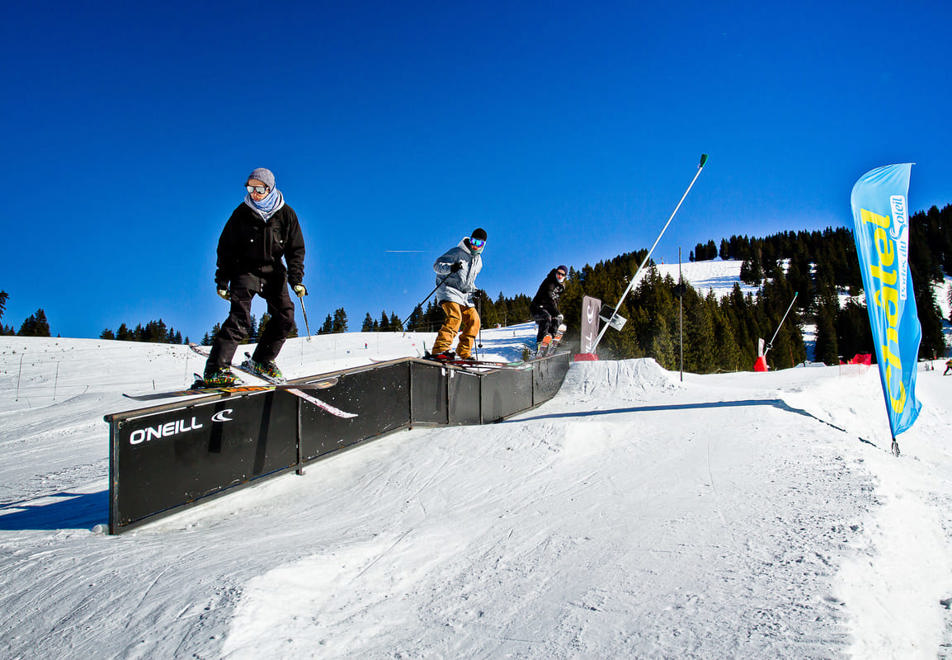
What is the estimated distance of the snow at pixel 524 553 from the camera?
2332 mm

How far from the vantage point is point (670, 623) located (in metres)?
2.39

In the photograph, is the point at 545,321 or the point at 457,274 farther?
the point at 545,321

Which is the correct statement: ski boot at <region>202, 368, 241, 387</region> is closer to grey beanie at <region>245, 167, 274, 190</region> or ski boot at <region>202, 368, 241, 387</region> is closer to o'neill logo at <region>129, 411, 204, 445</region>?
o'neill logo at <region>129, 411, 204, 445</region>

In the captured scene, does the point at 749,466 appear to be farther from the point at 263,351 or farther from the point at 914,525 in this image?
the point at 263,351

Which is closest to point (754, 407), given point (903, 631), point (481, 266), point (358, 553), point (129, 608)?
point (481, 266)

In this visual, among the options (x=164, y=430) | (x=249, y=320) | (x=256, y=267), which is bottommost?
(x=164, y=430)

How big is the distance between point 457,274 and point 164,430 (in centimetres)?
469

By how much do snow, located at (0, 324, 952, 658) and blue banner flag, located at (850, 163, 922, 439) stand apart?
34.7 inches

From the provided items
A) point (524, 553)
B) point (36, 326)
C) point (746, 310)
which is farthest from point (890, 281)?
point (36, 326)

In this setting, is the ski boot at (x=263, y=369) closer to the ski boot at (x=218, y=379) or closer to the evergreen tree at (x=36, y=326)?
the ski boot at (x=218, y=379)

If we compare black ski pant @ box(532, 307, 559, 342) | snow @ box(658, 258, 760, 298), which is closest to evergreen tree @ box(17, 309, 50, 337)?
black ski pant @ box(532, 307, 559, 342)

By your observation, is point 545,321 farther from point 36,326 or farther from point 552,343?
point 36,326

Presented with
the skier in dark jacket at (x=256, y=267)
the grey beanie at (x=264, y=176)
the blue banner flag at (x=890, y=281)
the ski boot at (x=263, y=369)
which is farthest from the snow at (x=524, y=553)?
the grey beanie at (x=264, y=176)

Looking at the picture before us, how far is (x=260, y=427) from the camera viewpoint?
492 centimetres
